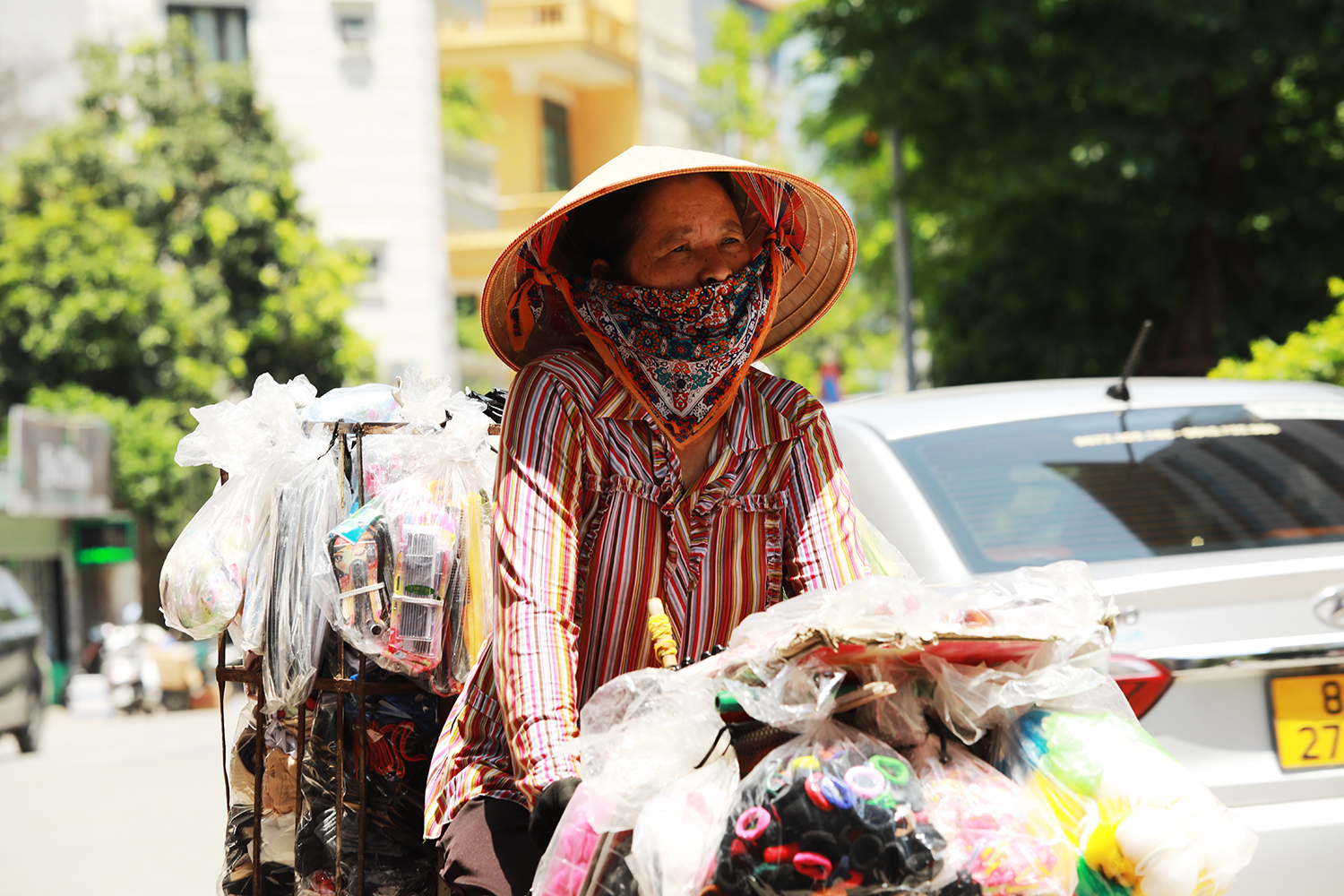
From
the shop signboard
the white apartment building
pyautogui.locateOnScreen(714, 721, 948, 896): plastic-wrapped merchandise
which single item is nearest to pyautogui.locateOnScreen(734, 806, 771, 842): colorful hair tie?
pyautogui.locateOnScreen(714, 721, 948, 896): plastic-wrapped merchandise

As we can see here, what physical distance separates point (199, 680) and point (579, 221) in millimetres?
20463

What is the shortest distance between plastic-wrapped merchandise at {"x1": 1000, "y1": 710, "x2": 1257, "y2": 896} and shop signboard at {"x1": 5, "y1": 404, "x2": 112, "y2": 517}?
20.5 metres

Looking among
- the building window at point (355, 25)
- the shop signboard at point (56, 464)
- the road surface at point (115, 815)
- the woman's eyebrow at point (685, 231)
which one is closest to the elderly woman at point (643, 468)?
the woman's eyebrow at point (685, 231)

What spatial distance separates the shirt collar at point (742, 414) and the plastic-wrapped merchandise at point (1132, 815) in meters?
0.76

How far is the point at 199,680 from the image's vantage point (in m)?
21.2

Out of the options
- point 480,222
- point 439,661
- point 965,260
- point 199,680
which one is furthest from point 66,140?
point 439,661

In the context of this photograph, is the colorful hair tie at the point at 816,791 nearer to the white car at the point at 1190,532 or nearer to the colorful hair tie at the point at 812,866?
the colorful hair tie at the point at 812,866

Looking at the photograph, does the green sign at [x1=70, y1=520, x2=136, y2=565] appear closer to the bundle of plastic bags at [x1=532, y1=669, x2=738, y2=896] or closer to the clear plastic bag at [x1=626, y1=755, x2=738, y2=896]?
the bundle of plastic bags at [x1=532, y1=669, x2=738, y2=896]

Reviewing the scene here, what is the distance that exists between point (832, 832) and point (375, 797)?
1179 mm

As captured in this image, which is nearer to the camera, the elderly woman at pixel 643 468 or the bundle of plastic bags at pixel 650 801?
the bundle of plastic bags at pixel 650 801

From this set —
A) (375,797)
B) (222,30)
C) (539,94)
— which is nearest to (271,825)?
(375,797)

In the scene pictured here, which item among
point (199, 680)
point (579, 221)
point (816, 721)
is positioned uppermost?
point (579, 221)

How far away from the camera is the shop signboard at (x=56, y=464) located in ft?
66.1

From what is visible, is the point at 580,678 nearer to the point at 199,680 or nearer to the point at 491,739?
the point at 491,739
